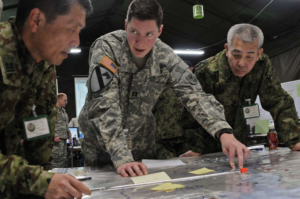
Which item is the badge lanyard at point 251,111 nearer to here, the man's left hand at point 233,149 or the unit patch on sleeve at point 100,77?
the man's left hand at point 233,149

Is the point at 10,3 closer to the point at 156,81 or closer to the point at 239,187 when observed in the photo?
the point at 156,81

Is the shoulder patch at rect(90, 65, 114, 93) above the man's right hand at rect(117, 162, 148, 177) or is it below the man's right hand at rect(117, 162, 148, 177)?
above

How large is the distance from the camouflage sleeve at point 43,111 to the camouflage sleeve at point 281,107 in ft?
4.56

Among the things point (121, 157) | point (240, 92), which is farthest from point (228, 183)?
point (240, 92)

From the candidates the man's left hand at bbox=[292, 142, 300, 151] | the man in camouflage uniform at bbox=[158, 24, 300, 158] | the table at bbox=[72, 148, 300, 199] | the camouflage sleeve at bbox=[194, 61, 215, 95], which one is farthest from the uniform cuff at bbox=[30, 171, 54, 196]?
the man's left hand at bbox=[292, 142, 300, 151]

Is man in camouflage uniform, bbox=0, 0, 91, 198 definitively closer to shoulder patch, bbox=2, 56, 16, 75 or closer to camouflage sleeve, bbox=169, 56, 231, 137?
shoulder patch, bbox=2, 56, 16, 75

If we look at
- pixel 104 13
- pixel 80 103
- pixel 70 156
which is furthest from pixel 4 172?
pixel 80 103

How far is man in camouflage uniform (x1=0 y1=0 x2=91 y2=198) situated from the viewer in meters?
0.80

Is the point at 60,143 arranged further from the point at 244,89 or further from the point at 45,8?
the point at 45,8

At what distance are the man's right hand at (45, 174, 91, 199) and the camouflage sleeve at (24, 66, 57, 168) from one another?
0.45 m

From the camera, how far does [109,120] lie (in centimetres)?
130

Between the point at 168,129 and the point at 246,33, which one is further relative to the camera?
the point at 168,129

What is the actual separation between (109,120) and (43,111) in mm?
287

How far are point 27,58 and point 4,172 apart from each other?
431 millimetres
